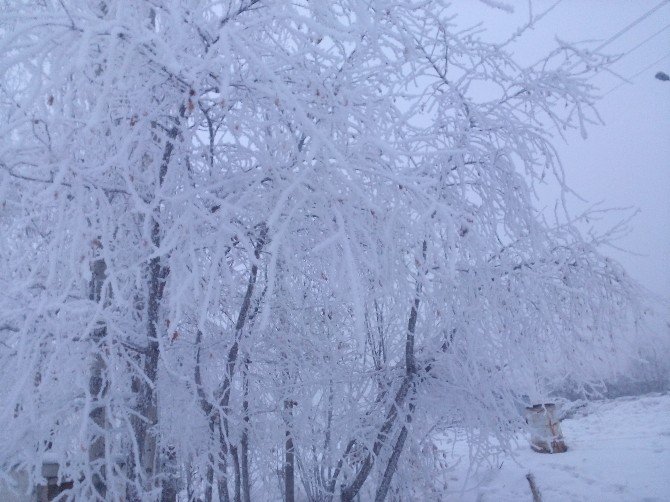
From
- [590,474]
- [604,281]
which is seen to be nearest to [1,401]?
[604,281]

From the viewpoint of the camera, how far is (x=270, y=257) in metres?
3.64

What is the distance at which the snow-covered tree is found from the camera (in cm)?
219

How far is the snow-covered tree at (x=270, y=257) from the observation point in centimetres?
219

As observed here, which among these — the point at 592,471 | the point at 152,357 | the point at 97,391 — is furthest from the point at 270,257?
the point at 592,471

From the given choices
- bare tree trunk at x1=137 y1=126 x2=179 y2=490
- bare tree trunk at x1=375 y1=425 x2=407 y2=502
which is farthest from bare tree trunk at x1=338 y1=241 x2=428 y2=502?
bare tree trunk at x1=137 y1=126 x2=179 y2=490

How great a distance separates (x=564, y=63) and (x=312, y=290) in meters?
2.68

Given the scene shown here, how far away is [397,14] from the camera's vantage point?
9.53 ft

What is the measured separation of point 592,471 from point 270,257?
7.28m

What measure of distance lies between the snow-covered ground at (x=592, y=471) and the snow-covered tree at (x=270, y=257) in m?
2.08

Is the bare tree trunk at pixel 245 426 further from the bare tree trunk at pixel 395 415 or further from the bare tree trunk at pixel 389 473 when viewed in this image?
the bare tree trunk at pixel 389 473

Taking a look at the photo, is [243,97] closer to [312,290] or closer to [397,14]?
[397,14]

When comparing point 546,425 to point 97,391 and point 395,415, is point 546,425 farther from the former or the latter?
point 97,391

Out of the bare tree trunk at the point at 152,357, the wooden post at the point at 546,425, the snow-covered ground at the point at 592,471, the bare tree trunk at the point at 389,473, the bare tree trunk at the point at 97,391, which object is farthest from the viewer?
the wooden post at the point at 546,425

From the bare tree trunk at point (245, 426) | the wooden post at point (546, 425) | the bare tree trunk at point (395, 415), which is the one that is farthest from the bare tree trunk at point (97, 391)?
the wooden post at point (546, 425)
